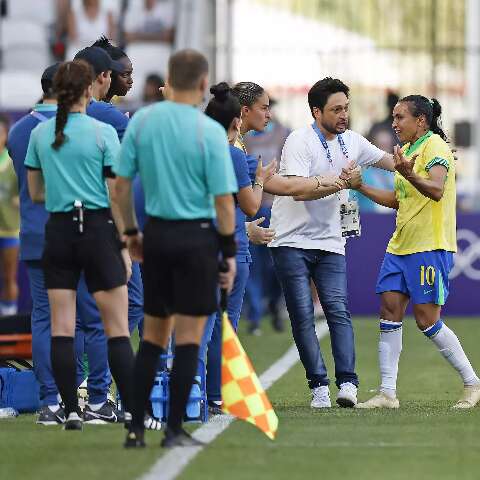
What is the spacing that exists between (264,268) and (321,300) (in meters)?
7.33

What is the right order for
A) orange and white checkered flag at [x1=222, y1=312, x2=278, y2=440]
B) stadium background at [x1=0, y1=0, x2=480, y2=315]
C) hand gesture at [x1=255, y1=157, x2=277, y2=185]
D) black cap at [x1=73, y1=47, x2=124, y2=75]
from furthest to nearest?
stadium background at [x1=0, y1=0, x2=480, y2=315]
hand gesture at [x1=255, y1=157, x2=277, y2=185]
black cap at [x1=73, y1=47, x2=124, y2=75]
orange and white checkered flag at [x1=222, y1=312, x2=278, y2=440]

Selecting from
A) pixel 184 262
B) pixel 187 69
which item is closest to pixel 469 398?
pixel 184 262

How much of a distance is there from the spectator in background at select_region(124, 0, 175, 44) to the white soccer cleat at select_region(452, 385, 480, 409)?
12.6 meters

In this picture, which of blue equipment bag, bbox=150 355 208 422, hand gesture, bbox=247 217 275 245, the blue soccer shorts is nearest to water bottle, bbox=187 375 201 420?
blue equipment bag, bbox=150 355 208 422

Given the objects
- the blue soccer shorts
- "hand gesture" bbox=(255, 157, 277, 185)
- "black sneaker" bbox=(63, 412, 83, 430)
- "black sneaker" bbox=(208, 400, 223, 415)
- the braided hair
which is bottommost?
"black sneaker" bbox=(208, 400, 223, 415)

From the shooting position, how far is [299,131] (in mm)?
11133

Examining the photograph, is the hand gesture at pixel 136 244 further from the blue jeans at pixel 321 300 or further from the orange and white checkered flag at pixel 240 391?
the blue jeans at pixel 321 300

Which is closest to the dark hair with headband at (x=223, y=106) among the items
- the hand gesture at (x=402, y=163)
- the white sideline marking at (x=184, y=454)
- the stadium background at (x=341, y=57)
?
the hand gesture at (x=402, y=163)

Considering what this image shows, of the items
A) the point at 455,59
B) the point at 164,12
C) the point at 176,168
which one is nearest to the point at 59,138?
the point at 176,168

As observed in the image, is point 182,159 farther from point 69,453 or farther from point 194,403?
point 194,403

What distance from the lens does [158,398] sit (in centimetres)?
966

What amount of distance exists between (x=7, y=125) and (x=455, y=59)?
901 cm

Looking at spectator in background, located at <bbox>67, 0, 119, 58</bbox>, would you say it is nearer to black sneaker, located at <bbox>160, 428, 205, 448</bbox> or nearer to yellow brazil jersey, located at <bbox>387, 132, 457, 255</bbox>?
yellow brazil jersey, located at <bbox>387, 132, 457, 255</bbox>

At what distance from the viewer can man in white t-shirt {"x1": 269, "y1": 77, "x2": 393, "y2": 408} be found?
435 inches
